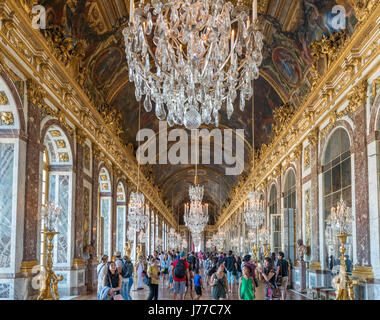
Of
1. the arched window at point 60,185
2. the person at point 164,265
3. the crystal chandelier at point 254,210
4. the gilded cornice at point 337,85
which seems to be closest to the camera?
the gilded cornice at point 337,85

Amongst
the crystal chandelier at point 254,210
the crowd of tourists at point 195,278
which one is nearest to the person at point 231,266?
the crowd of tourists at point 195,278

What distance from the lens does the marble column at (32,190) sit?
9531 mm

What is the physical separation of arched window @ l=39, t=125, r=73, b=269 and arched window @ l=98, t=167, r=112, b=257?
203 inches

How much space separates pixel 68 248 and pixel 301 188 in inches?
314

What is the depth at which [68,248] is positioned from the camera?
13.2 m

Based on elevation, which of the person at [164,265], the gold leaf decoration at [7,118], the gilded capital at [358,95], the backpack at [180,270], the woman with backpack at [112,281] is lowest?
the person at [164,265]

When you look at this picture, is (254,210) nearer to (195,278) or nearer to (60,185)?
(195,278)

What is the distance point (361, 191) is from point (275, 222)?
9.69 meters

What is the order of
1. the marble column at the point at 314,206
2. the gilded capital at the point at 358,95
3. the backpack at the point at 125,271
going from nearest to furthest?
the gilded capital at the point at 358,95 → the backpack at the point at 125,271 → the marble column at the point at 314,206

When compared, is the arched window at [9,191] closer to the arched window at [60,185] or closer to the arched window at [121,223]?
the arched window at [60,185]

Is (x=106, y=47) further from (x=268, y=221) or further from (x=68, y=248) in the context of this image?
(x=268, y=221)

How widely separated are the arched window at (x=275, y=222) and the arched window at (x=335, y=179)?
565 centimetres
